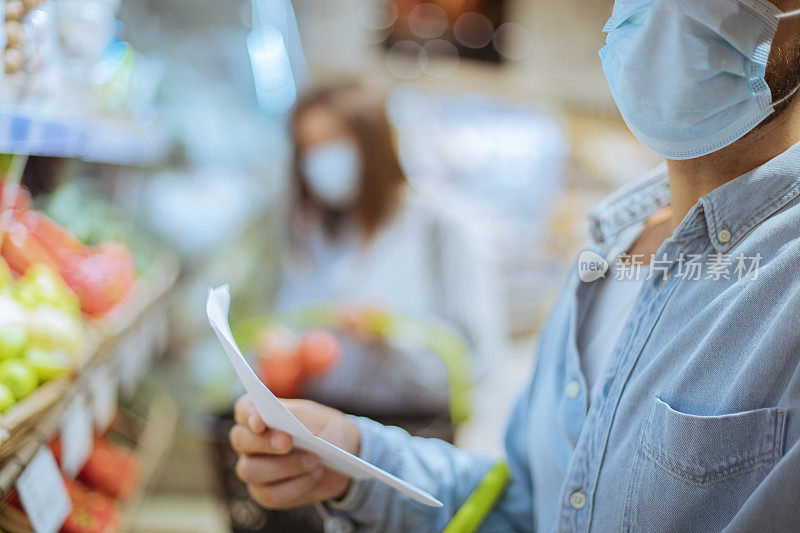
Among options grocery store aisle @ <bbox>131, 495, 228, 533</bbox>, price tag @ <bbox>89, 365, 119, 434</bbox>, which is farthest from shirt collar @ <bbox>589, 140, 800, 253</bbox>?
grocery store aisle @ <bbox>131, 495, 228, 533</bbox>

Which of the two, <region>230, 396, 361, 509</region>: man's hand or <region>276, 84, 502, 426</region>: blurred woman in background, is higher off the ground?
<region>230, 396, 361, 509</region>: man's hand

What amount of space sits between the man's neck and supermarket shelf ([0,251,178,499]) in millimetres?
944

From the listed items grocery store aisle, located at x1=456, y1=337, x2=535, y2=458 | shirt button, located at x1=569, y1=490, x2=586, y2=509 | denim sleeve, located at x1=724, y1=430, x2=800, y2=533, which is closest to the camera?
denim sleeve, located at x1=724, y1=430, x2=800, y2=533

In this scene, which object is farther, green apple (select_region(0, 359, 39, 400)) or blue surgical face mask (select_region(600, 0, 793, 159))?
green apple (select_region(0, 359, 39, 400))

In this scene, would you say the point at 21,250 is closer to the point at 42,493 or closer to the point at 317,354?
the point at 42,493

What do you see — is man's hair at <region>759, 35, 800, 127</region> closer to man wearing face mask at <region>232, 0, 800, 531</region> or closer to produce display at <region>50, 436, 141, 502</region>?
man wearing face mask at <region>232, 0, 800, 531</region>

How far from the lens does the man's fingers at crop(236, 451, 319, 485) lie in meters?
0.88

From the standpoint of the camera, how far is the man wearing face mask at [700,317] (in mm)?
579

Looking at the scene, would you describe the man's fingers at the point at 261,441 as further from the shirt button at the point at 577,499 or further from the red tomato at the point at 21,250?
the red tomato at the point at 21,250

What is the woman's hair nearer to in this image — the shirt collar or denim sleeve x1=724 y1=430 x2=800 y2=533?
the shirt collar

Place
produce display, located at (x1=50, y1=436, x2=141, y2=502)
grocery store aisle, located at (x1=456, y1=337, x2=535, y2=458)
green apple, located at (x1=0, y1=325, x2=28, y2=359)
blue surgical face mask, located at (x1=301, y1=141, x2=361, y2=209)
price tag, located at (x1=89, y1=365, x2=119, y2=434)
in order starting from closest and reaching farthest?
green apple, located at (x1=0, y1=325, x2=28, y2=359) → price tag, located at (x1=89, y1=365, x2=119, y2=434) → produce display, located at (x1=50, y1=436, x2=141, y2=502) → blue surgical face mask, located at (x1=301, y1=141, x2=361, y2=209) → grocery store aisle, located at (x1=456, y1=337, x2=535, y2=458)

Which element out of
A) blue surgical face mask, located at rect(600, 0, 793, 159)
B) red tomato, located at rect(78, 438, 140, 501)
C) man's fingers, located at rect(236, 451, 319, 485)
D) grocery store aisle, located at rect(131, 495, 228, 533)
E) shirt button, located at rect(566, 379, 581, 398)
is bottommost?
grocery store aisle, located at rect(131, 495, 228, 533)

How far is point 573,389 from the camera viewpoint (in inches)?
32.0

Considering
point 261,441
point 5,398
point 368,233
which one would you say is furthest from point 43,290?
point 368,233
